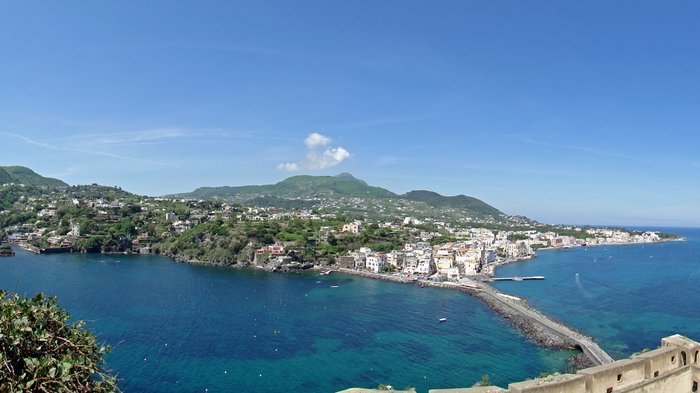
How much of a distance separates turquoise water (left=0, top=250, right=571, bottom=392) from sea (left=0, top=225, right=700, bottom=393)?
114mm

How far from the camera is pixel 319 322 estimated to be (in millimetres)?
36031

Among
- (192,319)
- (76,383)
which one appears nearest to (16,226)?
(192,319)

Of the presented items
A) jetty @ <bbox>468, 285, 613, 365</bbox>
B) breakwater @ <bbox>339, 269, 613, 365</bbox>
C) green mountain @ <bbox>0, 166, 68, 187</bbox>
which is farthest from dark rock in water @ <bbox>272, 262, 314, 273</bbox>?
green mountain @ <bbox>0, 166, 68, 187</bbox>

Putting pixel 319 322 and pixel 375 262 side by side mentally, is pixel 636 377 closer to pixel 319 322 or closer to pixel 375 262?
pixel 319 322

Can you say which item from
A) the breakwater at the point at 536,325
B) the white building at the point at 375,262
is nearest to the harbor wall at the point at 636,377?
the breakwater at the point at 536,325

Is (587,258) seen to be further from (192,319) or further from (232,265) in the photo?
(192,319)

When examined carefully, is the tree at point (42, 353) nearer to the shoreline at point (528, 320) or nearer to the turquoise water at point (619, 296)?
the shoreline at point (528, 320)

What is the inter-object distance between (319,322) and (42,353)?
31.4 m

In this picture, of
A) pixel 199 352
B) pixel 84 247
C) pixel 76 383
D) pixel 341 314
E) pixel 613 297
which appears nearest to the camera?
pixel 76 383

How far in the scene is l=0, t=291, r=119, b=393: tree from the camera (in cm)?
518

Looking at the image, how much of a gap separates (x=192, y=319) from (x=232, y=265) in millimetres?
32877

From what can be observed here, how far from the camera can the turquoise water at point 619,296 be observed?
33.7 metres

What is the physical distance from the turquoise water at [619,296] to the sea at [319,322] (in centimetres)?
18

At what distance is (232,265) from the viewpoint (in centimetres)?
6812
